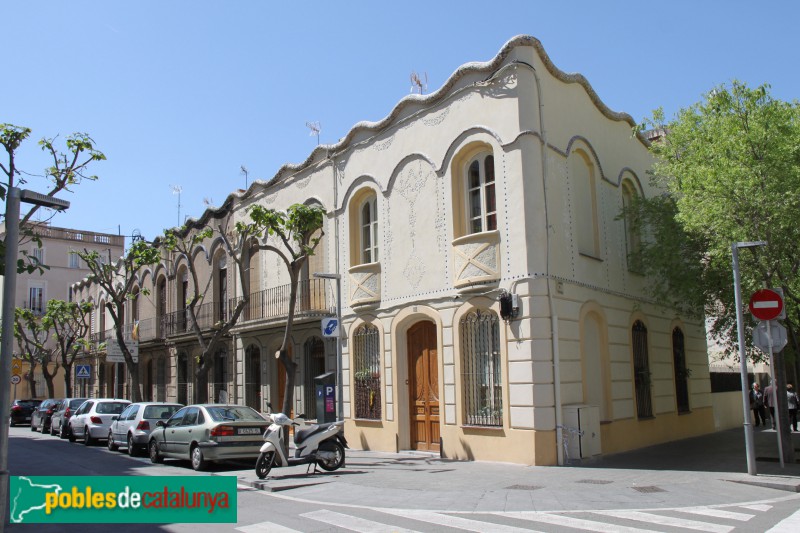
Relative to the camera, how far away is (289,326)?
18.6 meters

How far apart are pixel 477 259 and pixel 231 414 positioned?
6377 millimetres

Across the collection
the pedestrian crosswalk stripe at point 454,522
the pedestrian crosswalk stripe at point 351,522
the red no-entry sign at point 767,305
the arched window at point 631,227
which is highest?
the arched window at point 631,227

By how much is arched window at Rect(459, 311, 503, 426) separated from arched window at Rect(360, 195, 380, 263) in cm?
420

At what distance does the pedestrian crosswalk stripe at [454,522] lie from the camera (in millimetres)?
8766

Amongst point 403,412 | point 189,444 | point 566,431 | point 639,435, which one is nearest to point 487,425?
point 566,431

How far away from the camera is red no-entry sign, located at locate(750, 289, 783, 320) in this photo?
42.7 feet

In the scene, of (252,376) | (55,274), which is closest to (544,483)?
(252,376)

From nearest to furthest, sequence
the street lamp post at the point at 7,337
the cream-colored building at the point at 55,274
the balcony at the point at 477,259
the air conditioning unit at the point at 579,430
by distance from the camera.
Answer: the street lamp post at the point at 7,337
the air conditioning unit at the point at 579,430
the balcony at the point at 477,259
the cream-colored building at the point at 55,274

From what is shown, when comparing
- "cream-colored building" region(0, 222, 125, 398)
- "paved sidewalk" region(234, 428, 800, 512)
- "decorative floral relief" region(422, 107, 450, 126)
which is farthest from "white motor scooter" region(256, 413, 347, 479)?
"cream-colored building" region(0, 222, 125, 398)

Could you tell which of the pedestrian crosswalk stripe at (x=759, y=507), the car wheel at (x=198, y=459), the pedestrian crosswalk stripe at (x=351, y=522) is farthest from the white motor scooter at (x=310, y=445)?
the pedestrian crosswalk stripe at (x=759, y=507)

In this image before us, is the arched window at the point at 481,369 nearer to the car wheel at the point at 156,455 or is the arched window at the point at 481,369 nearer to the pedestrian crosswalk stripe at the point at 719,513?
the pedestrian crosswalk stripe at the point at 719,513

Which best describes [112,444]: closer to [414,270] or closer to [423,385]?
[423,385]

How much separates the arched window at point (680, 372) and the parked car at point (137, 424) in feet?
46.2

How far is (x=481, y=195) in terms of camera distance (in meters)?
16.5
